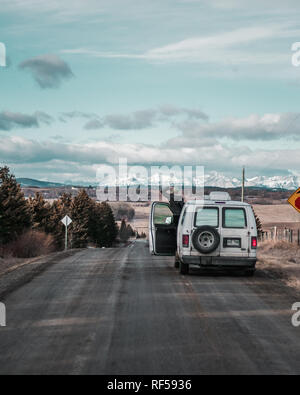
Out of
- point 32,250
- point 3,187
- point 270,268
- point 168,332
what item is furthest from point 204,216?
point 3,187

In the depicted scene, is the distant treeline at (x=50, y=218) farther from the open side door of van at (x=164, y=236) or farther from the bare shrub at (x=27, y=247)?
the open side door of van at (x=164, y=236)

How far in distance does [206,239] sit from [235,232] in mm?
918

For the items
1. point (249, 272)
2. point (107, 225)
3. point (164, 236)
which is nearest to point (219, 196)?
point (164, 236)

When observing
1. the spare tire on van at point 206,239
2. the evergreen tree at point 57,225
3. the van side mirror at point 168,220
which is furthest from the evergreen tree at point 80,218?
the spare tire on van at point 206,239

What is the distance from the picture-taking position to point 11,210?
50250 mm

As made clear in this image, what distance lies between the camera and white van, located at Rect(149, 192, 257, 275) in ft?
52.0

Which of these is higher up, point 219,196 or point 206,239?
point 219,196

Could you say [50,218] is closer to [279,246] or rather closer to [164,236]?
[279,246]

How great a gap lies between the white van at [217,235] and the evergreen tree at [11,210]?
34.3 metres

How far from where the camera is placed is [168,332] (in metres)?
8.46

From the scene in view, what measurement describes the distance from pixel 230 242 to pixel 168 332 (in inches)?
309

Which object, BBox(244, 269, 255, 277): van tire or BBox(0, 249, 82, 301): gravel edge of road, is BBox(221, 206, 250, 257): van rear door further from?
BBox(0, 249, 82, 301): gravel edge of road

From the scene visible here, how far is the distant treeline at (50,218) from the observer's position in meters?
48.6
